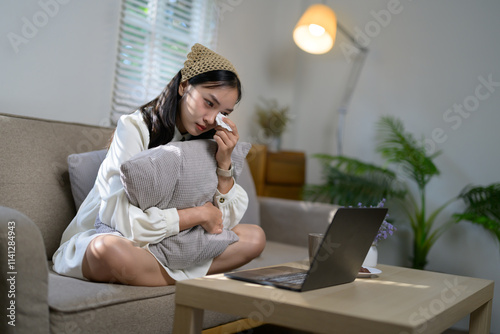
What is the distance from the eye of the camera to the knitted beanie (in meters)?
1.73

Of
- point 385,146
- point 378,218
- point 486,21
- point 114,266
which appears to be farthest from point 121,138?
point 486,21

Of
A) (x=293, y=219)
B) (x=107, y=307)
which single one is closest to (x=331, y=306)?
(x=107, y=307)

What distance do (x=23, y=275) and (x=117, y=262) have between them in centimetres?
28

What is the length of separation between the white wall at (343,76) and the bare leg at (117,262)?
97 centimetres

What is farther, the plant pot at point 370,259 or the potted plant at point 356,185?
the potted plant at point 356,185

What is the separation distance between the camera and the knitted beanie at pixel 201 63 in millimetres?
1731

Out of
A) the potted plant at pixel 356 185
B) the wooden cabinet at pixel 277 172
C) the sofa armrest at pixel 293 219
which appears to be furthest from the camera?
the wooden cabinet at pixel 277 172

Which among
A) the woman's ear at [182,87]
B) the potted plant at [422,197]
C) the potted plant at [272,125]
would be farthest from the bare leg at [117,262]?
the potted plant at [272,125]

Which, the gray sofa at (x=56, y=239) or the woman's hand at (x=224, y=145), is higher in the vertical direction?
the woman's hand at (x=224, y=145)

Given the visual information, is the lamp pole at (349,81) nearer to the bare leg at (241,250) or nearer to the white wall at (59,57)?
the white wall at (59,57)

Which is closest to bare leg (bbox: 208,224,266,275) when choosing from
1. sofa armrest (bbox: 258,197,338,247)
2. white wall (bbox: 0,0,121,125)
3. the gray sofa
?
the gray sofa

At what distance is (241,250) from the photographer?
1.71 meters

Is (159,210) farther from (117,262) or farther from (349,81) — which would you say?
(349,81)

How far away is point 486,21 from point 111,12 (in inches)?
85.2
